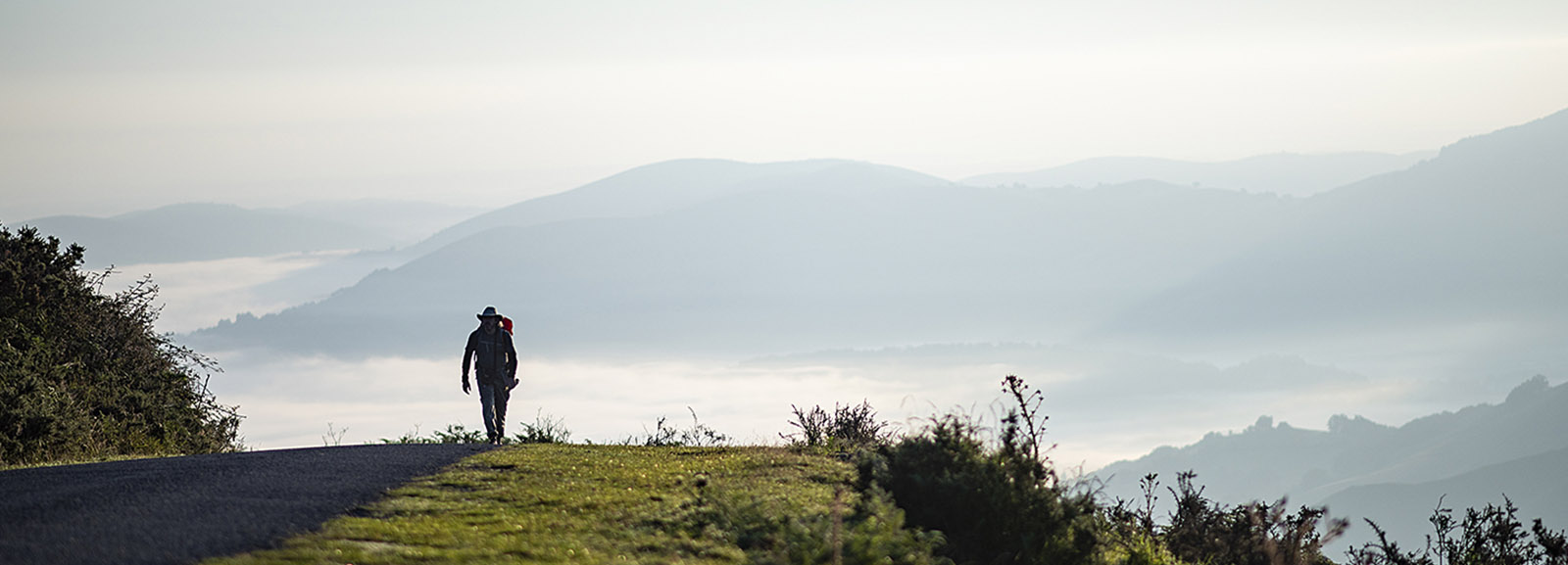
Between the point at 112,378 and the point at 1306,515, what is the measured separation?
2124 cm

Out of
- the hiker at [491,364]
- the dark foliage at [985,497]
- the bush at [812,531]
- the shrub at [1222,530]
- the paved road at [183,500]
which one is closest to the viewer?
the bush at [812,531]

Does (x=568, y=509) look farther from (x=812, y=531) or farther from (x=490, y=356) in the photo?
(x=490, y=356)

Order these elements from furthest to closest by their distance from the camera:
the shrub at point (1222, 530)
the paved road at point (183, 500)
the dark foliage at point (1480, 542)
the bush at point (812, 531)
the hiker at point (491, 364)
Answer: the hiker at point (491, 364) < the dark foliage at point (1480, 542) < the shrub at point (1222, 530) < the paved road at point (183, 500) < the bush at point (812, 531)

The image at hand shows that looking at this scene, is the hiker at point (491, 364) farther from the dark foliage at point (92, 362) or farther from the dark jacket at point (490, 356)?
the dark foliage at point (92, 362)

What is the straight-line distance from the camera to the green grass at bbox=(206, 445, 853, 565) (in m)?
8.65

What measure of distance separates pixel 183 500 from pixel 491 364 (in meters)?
7.82

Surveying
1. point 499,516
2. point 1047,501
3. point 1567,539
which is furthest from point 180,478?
point 1567,539

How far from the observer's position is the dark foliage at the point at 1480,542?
1641cm

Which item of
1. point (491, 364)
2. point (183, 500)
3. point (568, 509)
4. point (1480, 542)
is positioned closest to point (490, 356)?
point (491, 364)

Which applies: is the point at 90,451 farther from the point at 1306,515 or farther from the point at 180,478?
the point at 1306,515

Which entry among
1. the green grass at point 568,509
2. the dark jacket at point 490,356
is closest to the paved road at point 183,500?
the green grass at point 568,509

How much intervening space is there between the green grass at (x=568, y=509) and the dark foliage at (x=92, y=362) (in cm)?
1004

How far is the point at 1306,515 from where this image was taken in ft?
48.9

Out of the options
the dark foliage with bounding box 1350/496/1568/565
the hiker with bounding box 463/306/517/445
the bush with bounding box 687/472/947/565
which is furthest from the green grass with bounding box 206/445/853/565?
the dark foliage with bounding box 1350/496/1568/565
